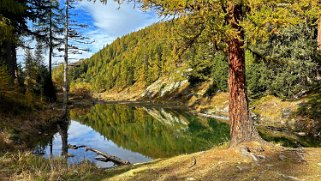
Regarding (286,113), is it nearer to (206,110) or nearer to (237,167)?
(206,110)

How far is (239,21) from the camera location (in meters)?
7.93

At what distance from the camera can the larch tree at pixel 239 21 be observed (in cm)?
745

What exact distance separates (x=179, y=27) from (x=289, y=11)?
A: 2.95m

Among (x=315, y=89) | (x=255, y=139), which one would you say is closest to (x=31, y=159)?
(x=255, y=139)

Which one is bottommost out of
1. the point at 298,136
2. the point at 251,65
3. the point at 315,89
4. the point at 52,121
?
the point at 298,136

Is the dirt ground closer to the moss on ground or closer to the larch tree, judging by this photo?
the moss on ground

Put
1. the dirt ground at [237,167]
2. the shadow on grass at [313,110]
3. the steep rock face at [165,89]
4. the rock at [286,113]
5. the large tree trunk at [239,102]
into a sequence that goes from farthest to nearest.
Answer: the steep rock face at [165,89] < the rock at [286,113] < the shadow on grass at [313,110] < the large tree trunk at [239,102] < the dirt ground at [237,167]

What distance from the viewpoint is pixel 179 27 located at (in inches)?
362

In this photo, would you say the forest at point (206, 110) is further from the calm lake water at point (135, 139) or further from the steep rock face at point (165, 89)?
the steep rock face at point (165, 89)

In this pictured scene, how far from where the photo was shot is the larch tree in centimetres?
745

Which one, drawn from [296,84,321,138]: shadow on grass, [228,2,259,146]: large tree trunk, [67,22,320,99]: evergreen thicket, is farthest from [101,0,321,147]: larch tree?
[296,84,321,138]: shadow on grass

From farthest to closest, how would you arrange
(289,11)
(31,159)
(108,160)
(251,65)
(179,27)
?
(251,65) < (108,160) < (31,159) < (179,27) < (289,11)

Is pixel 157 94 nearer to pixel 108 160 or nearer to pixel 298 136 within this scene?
pixel 298 136

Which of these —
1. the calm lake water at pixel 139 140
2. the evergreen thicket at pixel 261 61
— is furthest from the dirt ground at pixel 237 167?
the calm lake water at pixel 139 140
